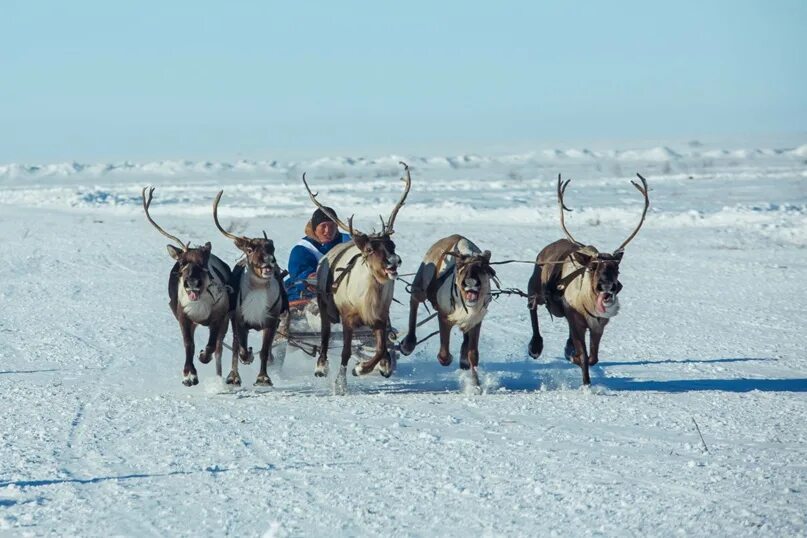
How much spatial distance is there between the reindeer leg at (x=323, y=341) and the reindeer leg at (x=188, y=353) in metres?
1.20

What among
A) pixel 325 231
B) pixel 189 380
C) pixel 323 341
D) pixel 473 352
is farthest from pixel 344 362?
pixel 325 231

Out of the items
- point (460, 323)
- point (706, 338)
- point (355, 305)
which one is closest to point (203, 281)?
point (355, 305)

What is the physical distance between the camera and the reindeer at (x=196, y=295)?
12586 mm

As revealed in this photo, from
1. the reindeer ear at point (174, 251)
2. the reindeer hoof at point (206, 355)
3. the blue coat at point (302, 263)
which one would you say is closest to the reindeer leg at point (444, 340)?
the reindeer hoof at point (206, 355)

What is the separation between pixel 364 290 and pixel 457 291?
867 mm

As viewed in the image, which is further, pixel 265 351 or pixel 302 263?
pixel 302 263

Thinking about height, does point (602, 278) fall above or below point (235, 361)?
above

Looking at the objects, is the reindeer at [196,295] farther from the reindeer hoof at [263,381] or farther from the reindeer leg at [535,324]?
the reindeer leg at [535,324]

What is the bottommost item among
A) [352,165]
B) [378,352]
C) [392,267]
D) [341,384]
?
[352,165]

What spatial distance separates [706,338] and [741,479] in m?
8.36

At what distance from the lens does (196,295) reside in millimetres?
12539

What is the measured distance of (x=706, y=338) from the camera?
17078 millimetres

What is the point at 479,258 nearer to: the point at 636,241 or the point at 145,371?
the point at 145,371

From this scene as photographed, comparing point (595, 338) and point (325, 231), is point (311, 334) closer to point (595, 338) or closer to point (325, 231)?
point (325, 231)
